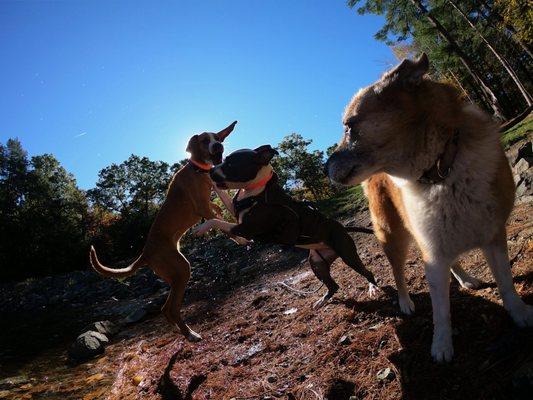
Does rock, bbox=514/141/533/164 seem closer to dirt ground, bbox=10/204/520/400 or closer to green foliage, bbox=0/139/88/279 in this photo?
dirt ground, bbox=10/204/520/400

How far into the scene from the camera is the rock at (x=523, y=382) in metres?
1.80

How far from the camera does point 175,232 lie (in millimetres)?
6000

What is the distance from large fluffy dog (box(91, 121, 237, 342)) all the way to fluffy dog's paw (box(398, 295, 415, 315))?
3325 millimetres

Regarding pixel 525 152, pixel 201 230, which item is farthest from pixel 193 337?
pixel 525 152

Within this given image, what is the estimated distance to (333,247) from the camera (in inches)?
167

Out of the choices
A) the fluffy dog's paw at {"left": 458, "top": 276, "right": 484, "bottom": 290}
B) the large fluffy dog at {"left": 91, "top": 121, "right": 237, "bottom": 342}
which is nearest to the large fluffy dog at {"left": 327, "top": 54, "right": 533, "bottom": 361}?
the fluffy dog's paw at {"left": 458, "top": 276, "right": 484, "bottom": 290}

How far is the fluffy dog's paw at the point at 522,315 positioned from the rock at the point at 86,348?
19.7 feet

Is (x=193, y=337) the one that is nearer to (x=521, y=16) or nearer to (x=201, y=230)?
(x=201, y=230)

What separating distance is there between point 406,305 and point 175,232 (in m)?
3.93

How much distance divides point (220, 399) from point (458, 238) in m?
2.37

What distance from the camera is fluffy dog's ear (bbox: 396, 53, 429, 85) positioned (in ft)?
7.62

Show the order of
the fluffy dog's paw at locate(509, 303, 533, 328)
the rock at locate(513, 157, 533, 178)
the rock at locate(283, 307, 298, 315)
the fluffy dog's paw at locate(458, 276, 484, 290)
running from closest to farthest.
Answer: the fluffy dog's paw at locate(509, 303, 533, 328)
the fluffy dog's paw at locate(458, 276, 484, 290)
the rock at locate(283, 307, 298, 315)
the rock at locate(513, 157, 533, 178)

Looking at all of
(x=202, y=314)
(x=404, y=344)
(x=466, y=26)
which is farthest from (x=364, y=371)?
(x=466, y=26)

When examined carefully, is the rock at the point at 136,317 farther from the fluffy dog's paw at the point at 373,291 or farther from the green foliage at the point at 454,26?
the green foliage at the point at 454,26
